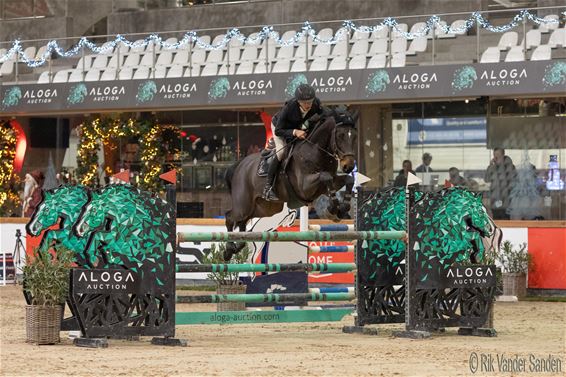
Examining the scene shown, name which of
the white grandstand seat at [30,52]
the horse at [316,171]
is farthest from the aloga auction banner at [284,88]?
the horse at [316,171]

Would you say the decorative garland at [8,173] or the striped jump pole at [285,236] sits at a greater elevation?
the decorative garland at [8,173]

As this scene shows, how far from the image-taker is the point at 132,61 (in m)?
23.6

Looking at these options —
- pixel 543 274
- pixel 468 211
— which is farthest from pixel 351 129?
Result: pixel 543 274

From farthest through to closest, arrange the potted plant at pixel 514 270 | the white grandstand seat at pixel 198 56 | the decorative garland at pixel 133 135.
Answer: the decorative garland at pixel 133 135, the white grandstand seat at pixel 198 56, the potted plant at pixel 514 270

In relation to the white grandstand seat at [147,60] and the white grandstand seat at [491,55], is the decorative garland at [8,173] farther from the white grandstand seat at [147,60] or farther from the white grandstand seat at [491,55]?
the white grandstand seat at [491,55]

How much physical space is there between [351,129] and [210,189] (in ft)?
40.6

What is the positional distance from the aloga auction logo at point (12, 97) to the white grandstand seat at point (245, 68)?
513 centimetres

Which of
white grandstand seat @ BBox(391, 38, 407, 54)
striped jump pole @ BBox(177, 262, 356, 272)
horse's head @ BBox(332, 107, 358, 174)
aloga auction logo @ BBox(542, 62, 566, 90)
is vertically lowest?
striped jump pole @ BBox(177, 262, 356, 272)

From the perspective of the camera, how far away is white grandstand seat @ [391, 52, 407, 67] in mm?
20422

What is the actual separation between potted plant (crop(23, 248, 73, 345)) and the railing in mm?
11020

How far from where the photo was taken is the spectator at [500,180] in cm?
1941

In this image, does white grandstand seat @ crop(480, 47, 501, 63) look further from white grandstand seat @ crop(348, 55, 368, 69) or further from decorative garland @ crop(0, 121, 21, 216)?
decorative garland @ crop(0, 121, 21, 216)

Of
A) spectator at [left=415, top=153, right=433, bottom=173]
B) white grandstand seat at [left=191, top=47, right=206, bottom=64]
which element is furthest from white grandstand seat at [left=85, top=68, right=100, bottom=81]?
spectator at [left=415, top=153, right=433, bottom=173]

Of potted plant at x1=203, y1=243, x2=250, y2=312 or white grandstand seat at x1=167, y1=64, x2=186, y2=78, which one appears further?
white grandstand seat at x1=167, y1=64, x2=186, y2=78
